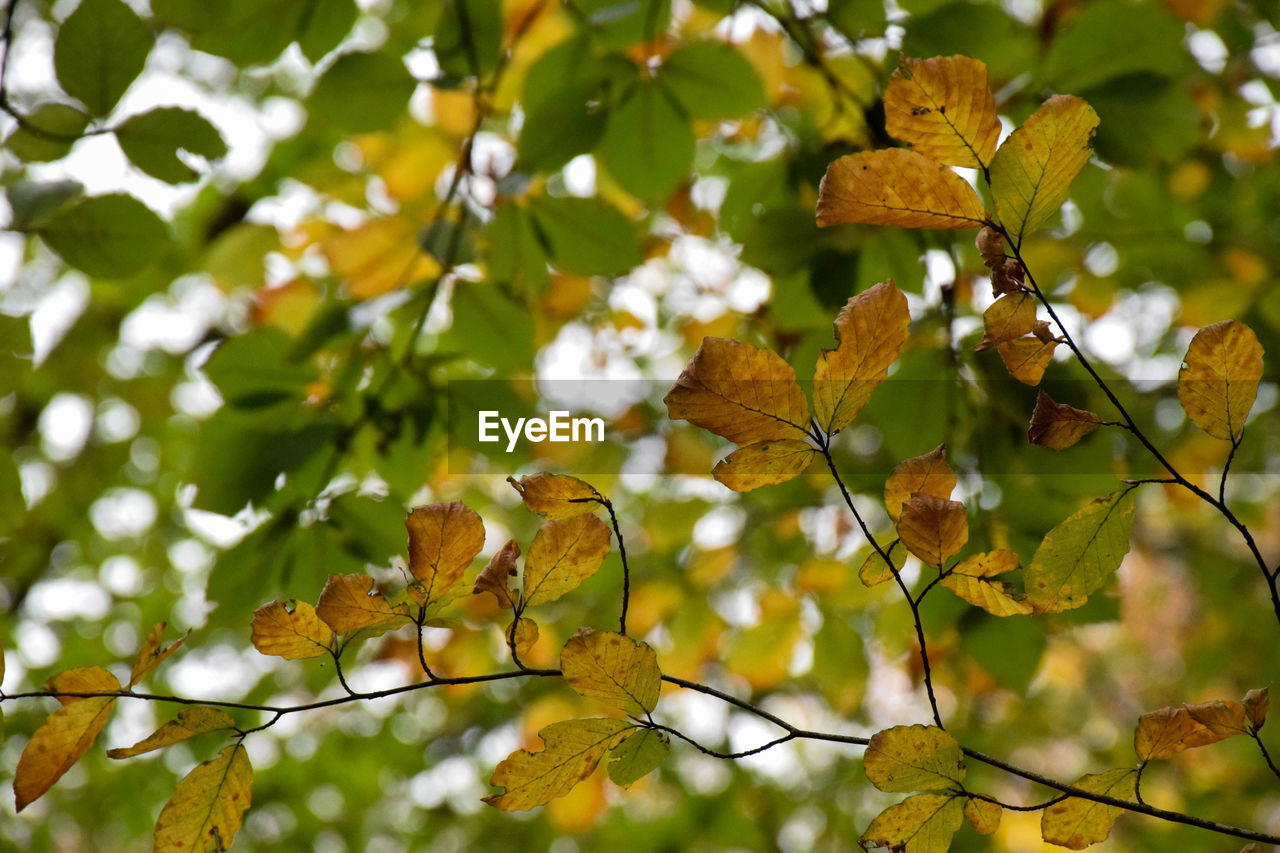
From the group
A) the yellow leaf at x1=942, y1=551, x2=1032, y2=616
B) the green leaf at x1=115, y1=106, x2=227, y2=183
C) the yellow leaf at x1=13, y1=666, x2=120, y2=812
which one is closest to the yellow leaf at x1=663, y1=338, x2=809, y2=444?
the yellow leaf at x1=942, y1=551, x2=1032, y2=616

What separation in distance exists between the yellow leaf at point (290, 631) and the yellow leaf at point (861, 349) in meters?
0.27

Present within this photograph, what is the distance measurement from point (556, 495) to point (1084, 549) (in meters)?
0.26

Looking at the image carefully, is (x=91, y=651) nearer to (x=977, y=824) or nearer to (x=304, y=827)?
(x=304, y=827)

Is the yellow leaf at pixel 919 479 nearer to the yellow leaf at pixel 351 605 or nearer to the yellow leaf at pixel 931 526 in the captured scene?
the yellow leaf at pixel 931 526

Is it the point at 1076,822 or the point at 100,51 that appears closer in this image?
the point at 1076,822

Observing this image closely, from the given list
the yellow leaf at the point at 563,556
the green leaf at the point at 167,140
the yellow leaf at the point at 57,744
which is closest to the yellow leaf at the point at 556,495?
the yellow leaf at the point at 563,556

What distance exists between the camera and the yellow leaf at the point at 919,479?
422 mm

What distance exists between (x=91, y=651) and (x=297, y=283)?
81 cm

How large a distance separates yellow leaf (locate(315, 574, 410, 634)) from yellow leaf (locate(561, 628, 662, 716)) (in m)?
0.10

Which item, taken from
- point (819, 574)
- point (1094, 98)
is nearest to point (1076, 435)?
point (1094, 98)

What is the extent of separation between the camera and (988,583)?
1.35 feet

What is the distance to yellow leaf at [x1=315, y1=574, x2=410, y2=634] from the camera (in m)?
0.41

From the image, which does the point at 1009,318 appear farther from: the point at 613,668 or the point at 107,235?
the point at 107,235

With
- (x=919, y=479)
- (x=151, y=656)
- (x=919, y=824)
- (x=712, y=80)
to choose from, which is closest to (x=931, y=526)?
(x=919, y=479)
